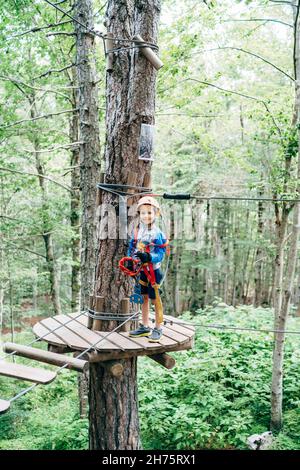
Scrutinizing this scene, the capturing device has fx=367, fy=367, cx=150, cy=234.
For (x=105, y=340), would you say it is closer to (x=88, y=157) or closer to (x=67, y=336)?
(x=67, y=336)

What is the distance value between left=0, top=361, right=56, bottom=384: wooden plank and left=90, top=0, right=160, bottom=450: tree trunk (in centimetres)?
89

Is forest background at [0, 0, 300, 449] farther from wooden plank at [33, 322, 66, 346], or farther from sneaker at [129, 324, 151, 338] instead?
wooden plank at [33, 322, 66, 346]

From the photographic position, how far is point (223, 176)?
1159 cm

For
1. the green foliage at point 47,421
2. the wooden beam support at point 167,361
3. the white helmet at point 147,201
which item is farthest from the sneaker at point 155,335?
the green foliage at point 47,421

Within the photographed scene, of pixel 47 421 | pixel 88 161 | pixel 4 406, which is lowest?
pixel 47 421

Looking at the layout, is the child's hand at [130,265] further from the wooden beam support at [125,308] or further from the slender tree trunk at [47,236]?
the slender tree trunk at [47,236]

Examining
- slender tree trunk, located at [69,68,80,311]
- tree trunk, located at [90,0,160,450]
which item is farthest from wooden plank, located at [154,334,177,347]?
slender tree trunk, located at [69,68,80,311]

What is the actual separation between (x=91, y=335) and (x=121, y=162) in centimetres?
127

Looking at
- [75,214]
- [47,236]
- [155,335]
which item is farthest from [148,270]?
[47,236]

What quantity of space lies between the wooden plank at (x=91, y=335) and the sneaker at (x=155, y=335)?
0.91ft

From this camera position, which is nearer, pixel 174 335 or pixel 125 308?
pixel 174 335

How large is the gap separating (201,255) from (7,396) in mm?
8473

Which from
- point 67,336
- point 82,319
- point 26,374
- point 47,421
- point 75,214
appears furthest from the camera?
point 75,214

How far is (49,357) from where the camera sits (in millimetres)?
2115
